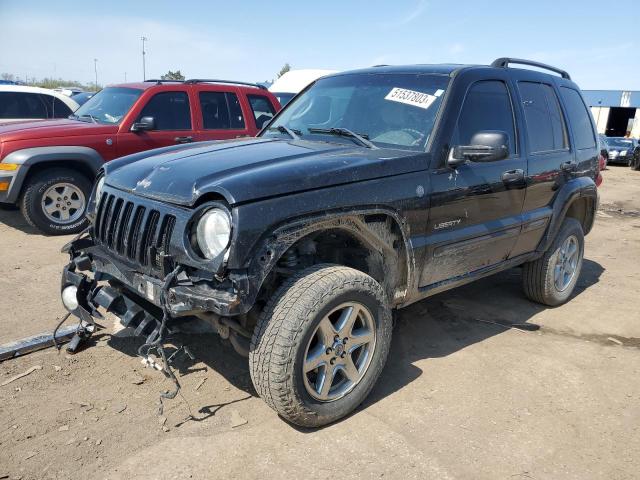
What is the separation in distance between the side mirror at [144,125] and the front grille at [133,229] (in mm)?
3974

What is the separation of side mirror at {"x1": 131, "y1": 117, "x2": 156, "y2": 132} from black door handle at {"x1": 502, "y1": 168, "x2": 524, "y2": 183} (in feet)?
15.8

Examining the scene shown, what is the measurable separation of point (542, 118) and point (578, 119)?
0.77m

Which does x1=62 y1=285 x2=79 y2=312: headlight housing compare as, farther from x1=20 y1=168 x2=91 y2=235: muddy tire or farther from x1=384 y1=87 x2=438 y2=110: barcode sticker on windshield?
x1=20 y1=168 x2=91 y2=235: muddy tire

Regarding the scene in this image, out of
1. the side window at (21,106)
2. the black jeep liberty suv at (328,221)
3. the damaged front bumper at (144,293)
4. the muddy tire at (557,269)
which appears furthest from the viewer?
the side window at (21,106)

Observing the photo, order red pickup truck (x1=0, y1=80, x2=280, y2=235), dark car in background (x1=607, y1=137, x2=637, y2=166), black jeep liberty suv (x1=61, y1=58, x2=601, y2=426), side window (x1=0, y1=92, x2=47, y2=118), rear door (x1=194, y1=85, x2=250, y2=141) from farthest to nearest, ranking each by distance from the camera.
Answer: dark car in background (x1=607, y1=137, x2=637, y2=166)
side window (x1=0, y1=92, x2=47, y2=118)
rear door (x1=194, y1=85, x2=250, y2=141)
red pickup truck (x1=0, y1=80, x2=280, y2=235)
black jeep liberty suv (x1=61, y1=58, x2=601, y2=426)

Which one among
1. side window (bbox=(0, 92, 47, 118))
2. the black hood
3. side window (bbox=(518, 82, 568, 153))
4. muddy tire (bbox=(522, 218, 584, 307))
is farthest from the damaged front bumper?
side window (bbox=(0, 92, 47, 118))

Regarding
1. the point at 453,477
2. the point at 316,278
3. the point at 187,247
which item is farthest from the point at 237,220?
the point at 453,477

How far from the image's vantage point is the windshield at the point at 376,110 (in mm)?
3400

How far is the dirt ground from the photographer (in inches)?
100

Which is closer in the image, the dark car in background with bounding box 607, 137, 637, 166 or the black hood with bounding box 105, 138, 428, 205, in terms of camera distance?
the black hood with bounding box 105, 138, 428, 205

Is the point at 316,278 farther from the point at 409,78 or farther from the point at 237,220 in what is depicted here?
the point at 409,78

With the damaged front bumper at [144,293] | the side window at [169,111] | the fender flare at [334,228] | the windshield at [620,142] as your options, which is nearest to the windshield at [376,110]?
the fender flare at [334,228]

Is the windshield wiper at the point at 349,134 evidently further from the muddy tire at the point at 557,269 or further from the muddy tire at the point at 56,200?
the muddy tire at the point at 56,200

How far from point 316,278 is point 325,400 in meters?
0.67
